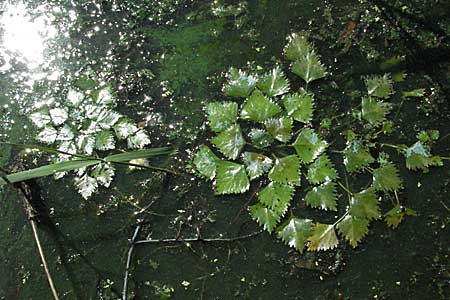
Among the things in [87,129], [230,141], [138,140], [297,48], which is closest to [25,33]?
[87,129]

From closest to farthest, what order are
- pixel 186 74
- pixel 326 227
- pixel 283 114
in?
pixel 326 227 → pixel 283 114 → pixel 186 74

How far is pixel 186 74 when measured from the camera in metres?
2.12

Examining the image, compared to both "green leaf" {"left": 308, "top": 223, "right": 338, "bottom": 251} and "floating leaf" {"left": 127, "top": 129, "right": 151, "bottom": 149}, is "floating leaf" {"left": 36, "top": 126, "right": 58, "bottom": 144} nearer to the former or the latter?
"floating leaf" {"left": 127, "top": 129, "right": 151, "bottom": 149}

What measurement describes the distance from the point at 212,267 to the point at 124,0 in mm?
1205

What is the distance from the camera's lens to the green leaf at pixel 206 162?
1912 millimetres

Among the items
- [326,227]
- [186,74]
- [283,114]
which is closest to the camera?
[326,227]

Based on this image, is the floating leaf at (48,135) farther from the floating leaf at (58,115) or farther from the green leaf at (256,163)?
the green leaf at (256,163)

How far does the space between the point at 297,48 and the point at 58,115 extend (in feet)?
3.23

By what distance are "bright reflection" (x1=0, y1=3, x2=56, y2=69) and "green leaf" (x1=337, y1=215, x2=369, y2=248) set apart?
1415 mm

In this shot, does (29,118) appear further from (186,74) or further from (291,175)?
(291,175)

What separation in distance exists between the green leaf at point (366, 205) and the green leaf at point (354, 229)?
21mm

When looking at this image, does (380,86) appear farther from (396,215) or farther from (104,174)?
(104,174)

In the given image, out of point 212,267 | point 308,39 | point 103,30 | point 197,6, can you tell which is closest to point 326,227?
point 212,267

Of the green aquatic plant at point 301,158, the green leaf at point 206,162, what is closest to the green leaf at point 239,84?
the green aquatic plant at point 301,158
